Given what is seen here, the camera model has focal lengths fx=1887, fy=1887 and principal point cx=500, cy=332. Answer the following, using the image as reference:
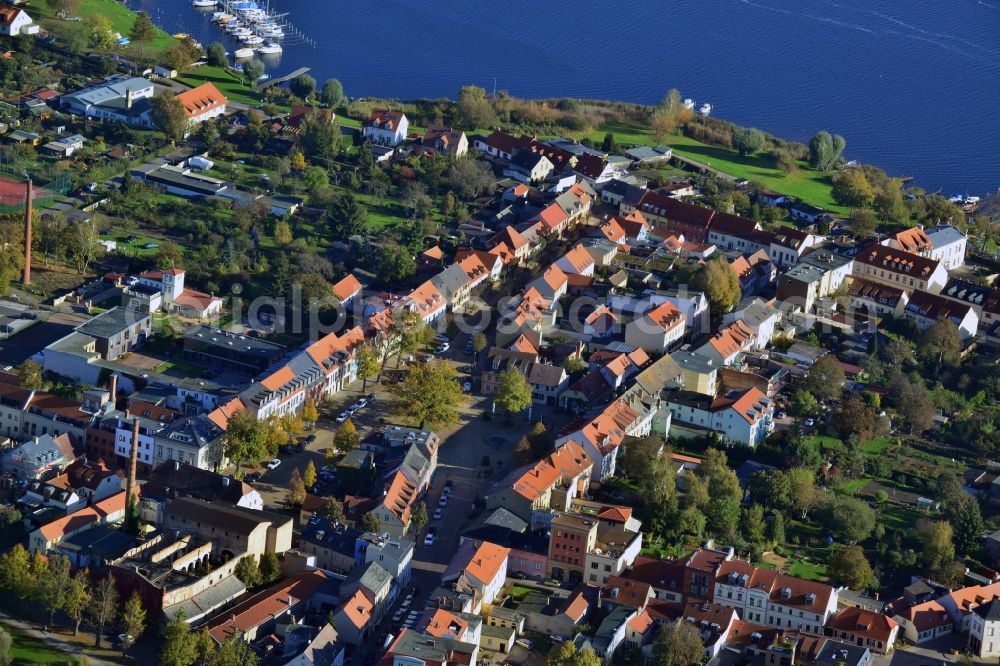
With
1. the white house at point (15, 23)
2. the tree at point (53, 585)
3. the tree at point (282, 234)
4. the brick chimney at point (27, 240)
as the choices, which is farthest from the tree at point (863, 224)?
the white house at point (15, 23)

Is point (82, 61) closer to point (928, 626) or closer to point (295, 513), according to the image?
point (295, 513)

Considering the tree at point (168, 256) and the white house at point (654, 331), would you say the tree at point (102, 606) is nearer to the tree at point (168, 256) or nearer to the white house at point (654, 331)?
the tree at point (168, 256)

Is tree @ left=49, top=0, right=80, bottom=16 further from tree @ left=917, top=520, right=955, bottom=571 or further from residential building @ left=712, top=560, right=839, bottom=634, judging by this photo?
tree @ left=917, top=520, right=955, bottom=571

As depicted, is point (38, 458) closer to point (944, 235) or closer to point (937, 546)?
point (937, 546)

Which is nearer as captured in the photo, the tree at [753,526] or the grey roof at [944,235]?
the tree at [753,526]

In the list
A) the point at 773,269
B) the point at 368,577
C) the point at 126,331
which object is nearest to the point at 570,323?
the point at 773,269

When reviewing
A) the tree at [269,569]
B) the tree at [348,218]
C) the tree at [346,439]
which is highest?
the tree at [348,218]

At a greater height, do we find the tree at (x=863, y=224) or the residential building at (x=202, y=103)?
the residential building at (x=202, y=103)

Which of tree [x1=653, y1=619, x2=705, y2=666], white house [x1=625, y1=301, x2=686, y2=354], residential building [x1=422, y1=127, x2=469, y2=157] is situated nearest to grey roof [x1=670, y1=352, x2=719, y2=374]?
white house [x1=625, y1=301, x2=686, y2=354]
